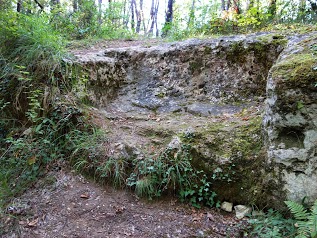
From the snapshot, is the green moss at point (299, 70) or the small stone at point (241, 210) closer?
the green moss at point (299, 70)

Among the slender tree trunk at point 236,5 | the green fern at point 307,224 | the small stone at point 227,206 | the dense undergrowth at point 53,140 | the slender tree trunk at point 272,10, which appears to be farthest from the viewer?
the slender tree trunk at point 236,5

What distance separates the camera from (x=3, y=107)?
12.8 ft

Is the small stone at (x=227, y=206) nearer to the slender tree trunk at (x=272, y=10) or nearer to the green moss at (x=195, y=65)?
the green moss at (x=195, y=65)

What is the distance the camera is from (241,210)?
2.73 meters

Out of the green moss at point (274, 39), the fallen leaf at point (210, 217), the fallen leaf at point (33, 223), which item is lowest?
the fallen leaf at point (33, 223)

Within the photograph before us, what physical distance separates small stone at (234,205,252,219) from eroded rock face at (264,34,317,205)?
37cm

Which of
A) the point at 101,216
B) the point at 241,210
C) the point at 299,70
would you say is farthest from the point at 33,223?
the point at 299,70

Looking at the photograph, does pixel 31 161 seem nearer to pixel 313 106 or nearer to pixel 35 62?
pixel 35 62

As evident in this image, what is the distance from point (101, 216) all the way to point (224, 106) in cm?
255

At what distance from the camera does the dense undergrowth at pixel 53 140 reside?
293cm

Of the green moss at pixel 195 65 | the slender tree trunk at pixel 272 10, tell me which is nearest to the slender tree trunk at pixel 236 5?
the slender tree trunk at pixel 272 10

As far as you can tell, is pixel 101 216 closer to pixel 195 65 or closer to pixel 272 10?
pixel 195 65

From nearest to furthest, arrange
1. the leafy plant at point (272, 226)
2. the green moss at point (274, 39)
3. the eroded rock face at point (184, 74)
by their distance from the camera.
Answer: the leafy plant at point (272, 226), the green moss at point (274, 39), the eroded rock face at point (184, 74)

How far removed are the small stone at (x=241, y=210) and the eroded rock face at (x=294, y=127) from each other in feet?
1.20
